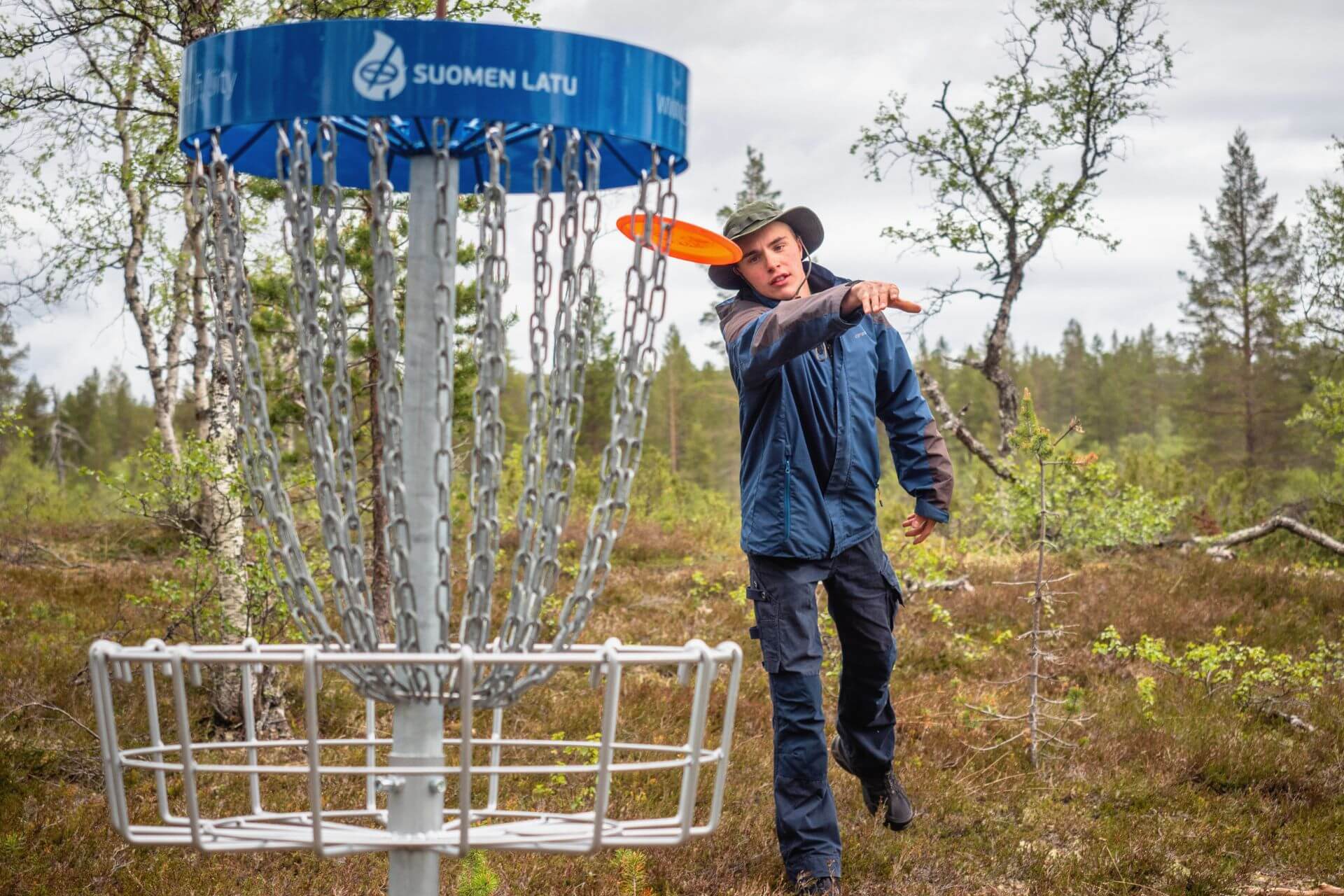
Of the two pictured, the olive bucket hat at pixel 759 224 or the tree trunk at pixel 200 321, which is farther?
the tree trunk at pixel 200 321

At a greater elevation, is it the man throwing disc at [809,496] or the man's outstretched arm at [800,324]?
the man's outstretched arm at [800,324]

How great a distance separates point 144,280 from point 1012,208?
41.6ft

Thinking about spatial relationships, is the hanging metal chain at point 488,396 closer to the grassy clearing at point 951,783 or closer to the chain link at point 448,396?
the chain link at point 448,396

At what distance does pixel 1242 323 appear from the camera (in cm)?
3428

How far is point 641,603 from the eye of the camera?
1072 cm

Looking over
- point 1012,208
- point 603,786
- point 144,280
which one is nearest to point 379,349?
point 603,786

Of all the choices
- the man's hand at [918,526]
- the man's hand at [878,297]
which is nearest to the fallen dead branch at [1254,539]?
the man's hand at [918,526]

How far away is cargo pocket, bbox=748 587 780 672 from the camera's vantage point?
420 cm

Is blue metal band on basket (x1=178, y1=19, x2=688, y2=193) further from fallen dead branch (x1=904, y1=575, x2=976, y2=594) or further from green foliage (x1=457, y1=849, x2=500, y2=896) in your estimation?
fallen dead branch (x1=904, y1=575, x2=976, y2=594)

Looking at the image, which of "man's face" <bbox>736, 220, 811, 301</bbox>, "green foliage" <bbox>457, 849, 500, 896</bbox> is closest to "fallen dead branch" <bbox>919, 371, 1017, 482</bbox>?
"man's face" <bbox>736, 220, 811, 301</bbox>

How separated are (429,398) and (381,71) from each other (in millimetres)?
531

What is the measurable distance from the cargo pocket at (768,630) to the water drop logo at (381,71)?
108 inches

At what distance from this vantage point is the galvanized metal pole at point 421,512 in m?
1.93

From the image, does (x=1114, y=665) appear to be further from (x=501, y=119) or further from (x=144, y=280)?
(x=144, y=280)
